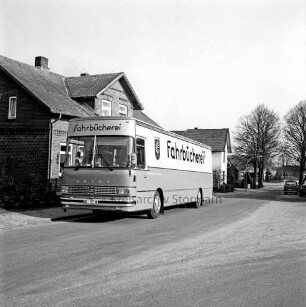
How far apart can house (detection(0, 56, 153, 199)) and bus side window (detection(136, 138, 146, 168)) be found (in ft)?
30.8

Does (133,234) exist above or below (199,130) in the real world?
below

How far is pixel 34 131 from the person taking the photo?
2412 cm

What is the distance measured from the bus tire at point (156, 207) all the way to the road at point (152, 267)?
9.67 ft

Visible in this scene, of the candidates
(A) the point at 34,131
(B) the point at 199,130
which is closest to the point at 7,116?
(A) the point at 34,131

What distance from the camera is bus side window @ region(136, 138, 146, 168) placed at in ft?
43.9

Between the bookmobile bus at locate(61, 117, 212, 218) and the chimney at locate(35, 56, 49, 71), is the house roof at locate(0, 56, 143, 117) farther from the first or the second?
the bookmobile bus at locate(61, 117, 212, 218)

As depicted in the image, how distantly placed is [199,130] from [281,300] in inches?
2431

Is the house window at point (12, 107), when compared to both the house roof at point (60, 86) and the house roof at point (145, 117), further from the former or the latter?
the house roof at point (145, 117)

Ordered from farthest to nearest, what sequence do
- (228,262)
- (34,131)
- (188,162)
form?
(34,131)
(188,162)
(228,262)

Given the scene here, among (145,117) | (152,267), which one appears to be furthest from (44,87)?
(152,267)

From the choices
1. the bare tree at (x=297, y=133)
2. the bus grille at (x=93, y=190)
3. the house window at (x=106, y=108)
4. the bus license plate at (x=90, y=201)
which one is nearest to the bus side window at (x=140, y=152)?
the bus grille at (x=93, y=190)

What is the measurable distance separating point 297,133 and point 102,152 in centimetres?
5814

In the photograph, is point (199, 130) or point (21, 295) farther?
point (199, 130)

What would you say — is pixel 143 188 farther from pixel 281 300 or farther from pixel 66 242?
pixel 281 300
